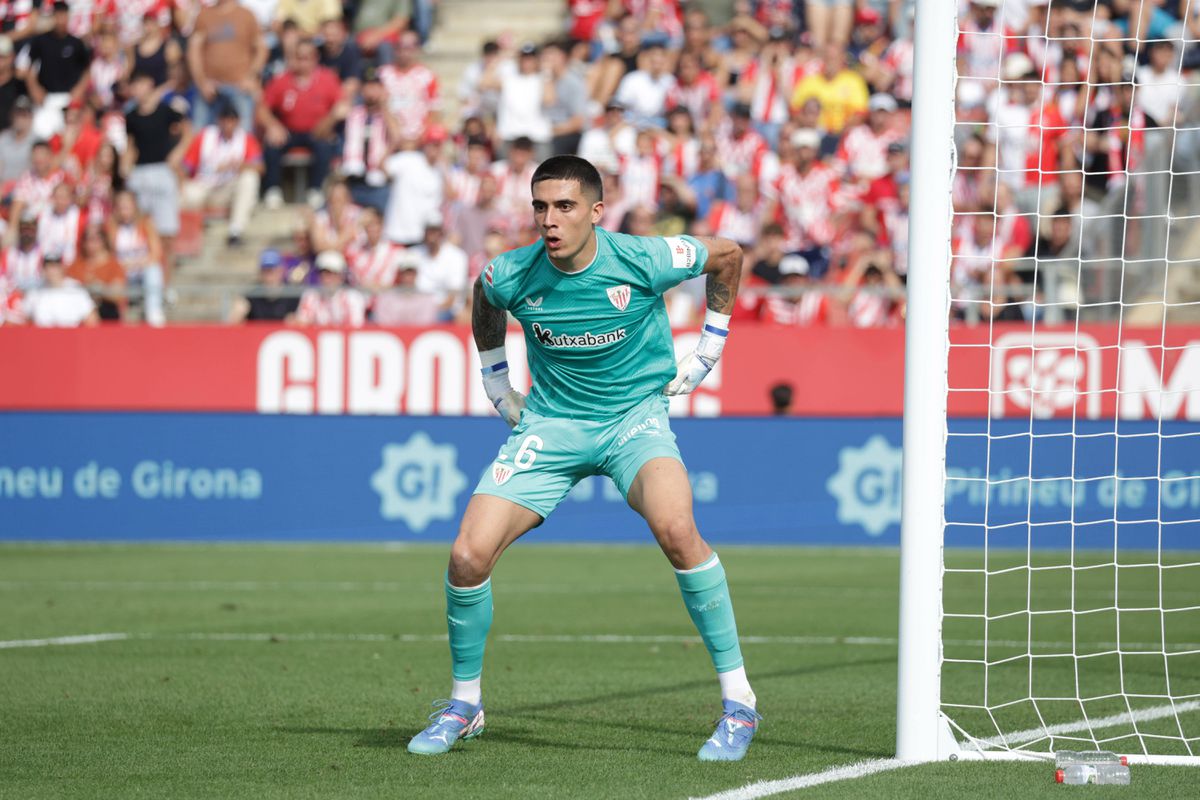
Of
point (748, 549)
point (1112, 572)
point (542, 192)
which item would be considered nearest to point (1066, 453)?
point (1112, 572)

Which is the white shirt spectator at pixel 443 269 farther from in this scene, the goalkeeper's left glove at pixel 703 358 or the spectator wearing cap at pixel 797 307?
the goalkeeper's left glove at pixel 703 358

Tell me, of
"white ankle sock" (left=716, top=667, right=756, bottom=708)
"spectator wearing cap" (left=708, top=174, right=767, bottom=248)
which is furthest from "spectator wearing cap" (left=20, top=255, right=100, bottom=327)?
"white ankle sock" (left=716, top=667, right=756, bottom=708)

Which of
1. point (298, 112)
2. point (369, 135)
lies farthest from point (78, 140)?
point (369, 135)

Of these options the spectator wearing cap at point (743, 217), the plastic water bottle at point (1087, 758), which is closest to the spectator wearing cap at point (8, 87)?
the spectator wearing cap at point (743, 217)

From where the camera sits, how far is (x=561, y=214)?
Result: 6512mm

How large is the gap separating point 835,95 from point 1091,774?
51.3 feet

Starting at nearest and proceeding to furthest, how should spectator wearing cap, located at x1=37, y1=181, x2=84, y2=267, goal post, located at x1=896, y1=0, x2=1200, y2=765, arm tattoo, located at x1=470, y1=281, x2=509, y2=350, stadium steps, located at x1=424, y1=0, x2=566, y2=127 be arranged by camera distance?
arm tattoo, located at x1=470, y1=281, x2=509, y2=350
goal post, located at x1=896, y1=0, x2=1200, y2=765
spectator wearing cap, located at x1=37, y1=181, x2=84, y2=267
stadium steps, located at x1=424, y1=0, x2=566, y2=127

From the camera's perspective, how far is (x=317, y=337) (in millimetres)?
17219

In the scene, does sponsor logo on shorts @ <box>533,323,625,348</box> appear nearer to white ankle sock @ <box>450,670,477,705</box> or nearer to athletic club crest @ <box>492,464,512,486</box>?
athletic club crest @ <box>492,464,512,486</box>

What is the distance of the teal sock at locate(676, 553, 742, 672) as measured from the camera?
21.7 feet

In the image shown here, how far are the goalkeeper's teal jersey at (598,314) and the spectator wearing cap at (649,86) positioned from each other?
1433 cm

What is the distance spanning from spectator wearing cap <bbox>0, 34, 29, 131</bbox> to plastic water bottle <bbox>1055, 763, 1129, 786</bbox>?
19377 millimetres

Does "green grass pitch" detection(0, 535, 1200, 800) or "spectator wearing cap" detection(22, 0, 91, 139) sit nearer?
"green grass pitch" detection(0, 535, 1200, 800)

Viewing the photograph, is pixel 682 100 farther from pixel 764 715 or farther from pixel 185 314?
pixel 764 715
